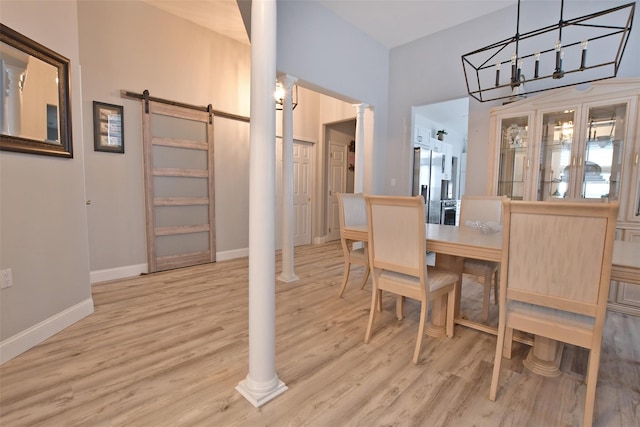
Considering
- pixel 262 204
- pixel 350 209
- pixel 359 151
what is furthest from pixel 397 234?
pixel 359 151

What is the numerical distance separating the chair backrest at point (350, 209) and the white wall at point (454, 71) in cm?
173

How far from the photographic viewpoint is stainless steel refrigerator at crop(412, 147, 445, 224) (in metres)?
4.90

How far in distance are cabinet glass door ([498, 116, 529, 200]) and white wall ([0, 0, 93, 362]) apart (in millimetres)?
4095

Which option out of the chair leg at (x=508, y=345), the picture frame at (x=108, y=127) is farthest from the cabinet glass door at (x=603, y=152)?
the picture frame at (x=108, y=127)

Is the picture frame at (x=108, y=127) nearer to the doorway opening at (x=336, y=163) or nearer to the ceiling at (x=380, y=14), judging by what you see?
the ceiling at (x=380, y=14)

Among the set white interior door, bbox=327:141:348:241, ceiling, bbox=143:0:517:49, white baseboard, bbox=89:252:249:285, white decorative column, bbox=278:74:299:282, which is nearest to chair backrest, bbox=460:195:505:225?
white decorative column, bbox=278:74:299:282

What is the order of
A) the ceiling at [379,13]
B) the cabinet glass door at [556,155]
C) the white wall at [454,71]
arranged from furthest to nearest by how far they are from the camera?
1. the ceiling at [379,13]
2. the white wall at [454,71]
3. the cabinet glass door at [556,155]

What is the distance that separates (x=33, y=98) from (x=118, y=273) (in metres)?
2.05

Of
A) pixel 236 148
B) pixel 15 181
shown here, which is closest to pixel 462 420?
pixel 15 181

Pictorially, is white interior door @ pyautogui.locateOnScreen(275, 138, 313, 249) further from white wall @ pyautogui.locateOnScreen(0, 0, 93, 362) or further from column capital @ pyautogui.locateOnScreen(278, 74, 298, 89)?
white wall @ pyautogui.locateOnScreen(0, 0, 93, 362)

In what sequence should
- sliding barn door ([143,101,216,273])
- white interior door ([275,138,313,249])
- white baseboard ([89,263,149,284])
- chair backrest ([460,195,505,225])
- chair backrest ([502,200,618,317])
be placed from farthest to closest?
white interior door ([275,138,313,249]) → sliding barn door ([143,101,216,273]) → white baseboard ([89,263,149,284]) → chair backrest ([460,195,505,225]) → chair backrest ([502,200,618,317])

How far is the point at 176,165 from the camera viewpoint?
3768 millimetres

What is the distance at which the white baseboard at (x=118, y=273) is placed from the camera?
323 cm

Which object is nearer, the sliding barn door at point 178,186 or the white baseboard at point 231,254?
the sliding barn door at point 178,186
